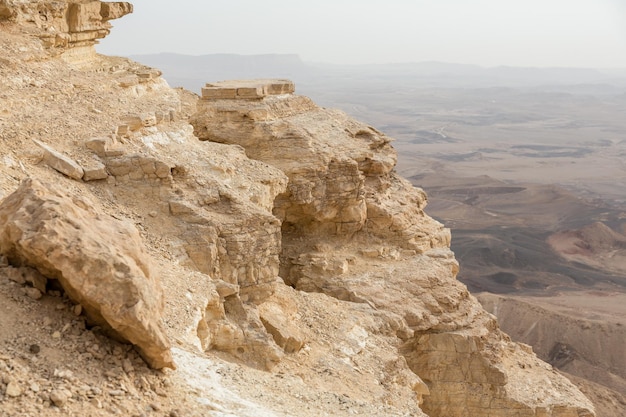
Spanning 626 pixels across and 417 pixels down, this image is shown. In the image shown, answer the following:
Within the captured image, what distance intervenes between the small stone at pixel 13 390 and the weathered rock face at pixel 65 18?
9810 mm

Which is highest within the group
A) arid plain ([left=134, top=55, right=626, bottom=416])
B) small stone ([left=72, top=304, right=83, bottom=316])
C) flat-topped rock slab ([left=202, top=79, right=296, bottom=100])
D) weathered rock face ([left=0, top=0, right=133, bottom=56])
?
weathered rock face ([left=0, top=0, right=133, bottom=56])

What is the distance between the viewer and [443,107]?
170 m

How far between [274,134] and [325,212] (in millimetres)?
2043

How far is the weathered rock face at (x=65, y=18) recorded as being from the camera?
1369 centimetres

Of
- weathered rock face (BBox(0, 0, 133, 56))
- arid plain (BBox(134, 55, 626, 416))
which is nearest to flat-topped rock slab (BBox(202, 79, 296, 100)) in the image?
weathered rock face (BBox(0, 0, 133, 56))

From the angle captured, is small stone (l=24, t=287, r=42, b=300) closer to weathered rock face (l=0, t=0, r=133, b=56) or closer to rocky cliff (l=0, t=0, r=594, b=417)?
rocky cliff (l=0, t=0, r=594, b=417)

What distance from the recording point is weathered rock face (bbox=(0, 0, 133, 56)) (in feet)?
44.9

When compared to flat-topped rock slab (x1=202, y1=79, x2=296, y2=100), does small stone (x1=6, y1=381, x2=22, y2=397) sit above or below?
below

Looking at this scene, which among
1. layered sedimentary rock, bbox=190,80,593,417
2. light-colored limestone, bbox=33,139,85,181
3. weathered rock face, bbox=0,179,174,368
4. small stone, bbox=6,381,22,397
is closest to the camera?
small stone, bbox=6,381,22,397

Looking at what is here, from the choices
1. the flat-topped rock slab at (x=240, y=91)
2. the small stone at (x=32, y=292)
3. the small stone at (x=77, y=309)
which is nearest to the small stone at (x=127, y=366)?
the small stone at (x=77, y=309)

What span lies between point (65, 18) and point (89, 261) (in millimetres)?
10628

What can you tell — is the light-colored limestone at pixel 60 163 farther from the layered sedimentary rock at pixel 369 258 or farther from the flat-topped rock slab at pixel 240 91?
the flat-topped rock slab at pixel 240 91

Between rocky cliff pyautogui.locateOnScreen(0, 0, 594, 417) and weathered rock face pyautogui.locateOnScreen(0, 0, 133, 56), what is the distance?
46mm

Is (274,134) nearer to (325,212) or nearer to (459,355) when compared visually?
(325,212)
